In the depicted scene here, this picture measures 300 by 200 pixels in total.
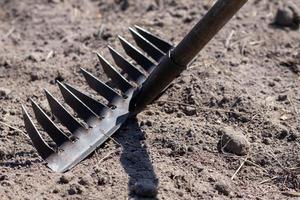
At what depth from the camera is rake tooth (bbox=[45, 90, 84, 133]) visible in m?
2.83

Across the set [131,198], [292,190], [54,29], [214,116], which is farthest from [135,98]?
[54,29]

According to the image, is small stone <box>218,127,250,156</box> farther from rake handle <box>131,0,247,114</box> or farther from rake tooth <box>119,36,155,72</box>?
rake tooth <box>119,36,155,72</box>

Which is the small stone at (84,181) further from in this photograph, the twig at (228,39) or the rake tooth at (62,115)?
the twig at (228,39)

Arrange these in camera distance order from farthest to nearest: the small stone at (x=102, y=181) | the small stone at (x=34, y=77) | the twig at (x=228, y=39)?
the twig at (x=228, y=39), the small stone at (x=34, y=77), the small stone at (x=102, y=181)

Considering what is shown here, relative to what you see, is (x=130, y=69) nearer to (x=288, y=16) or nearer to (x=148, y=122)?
(x=148, y=122)

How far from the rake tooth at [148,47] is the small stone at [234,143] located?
0.70 m

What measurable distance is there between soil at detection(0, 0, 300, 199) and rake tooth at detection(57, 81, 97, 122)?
0.17m

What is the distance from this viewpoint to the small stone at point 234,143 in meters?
2.83

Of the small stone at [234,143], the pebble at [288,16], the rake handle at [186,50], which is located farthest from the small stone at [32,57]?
the pebble at [288,16]

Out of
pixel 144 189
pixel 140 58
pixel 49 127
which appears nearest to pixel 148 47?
pixel 140 58

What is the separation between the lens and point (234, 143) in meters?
2.84

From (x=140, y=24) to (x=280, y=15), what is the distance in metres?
0.89

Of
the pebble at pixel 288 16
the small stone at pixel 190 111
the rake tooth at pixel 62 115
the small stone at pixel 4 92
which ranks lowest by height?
the small stone at pixel 4 92

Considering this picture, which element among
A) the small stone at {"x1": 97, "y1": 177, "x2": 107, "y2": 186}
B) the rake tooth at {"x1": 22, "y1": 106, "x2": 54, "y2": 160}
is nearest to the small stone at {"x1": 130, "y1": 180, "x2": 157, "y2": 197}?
the small stone at {"x1": 97, "y1": 177, "x2": 107, "y2": 186}
